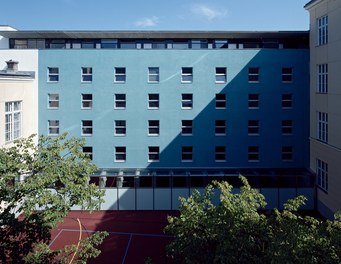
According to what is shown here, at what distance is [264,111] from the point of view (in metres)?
34.1

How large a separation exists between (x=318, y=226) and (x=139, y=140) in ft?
80.5

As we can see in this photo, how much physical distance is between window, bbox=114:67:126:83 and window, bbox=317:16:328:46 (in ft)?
52.4

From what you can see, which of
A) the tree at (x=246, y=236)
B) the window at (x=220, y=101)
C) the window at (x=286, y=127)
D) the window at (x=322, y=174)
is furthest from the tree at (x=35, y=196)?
the window at (x=286, y=127)

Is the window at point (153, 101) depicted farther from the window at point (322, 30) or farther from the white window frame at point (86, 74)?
the window at point (322, 30)

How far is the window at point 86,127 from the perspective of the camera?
1358 inches

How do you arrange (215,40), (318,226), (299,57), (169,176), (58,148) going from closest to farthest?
(318,226) → (58,148) → (169,176) → (299,57) → (215,40)

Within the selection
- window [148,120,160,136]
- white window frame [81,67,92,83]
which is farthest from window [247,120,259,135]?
white window frame [81,67,92,83]

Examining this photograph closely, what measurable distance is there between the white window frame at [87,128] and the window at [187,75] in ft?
29.3

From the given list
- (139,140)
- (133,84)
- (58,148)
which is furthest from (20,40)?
(58,148)

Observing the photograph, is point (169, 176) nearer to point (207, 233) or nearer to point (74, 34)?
point (74, 34)

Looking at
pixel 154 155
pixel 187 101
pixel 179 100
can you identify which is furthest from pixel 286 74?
pixel 154 155

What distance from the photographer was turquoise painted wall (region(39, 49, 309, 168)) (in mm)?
33969

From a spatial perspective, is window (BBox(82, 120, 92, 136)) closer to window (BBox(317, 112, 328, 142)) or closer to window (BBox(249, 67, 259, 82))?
window (BBox(249, 67, 259, 82))

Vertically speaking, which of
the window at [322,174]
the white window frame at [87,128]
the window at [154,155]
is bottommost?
the window at [322,174]
